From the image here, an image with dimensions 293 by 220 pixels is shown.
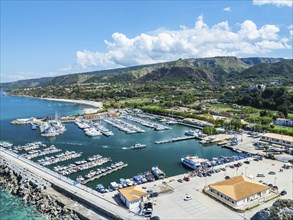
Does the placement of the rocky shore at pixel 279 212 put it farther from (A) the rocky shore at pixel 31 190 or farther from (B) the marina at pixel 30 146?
(B) the marina at pixel 30 146

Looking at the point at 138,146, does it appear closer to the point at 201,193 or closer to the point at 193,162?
the point at 193,162

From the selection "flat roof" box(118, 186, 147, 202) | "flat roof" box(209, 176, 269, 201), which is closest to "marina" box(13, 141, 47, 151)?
"flat roof" box(118, 186, 147, 202)

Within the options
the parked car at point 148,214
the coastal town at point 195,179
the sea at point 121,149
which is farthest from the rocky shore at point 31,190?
the parked car at point 148,214

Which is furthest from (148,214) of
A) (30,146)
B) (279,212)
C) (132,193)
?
(30,146)

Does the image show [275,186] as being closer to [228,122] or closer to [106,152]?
[106,152]

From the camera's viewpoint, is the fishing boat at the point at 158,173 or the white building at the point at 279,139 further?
the white building at the point at 279,139

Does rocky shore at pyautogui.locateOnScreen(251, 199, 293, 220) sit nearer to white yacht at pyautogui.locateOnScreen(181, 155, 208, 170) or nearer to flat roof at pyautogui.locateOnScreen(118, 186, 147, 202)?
flat roof at pyautogui.locateOnScreen(118, 186, 147, 202)
